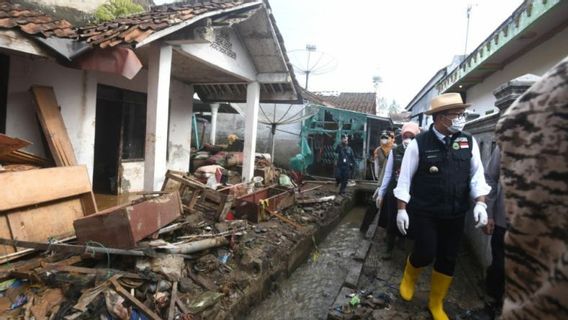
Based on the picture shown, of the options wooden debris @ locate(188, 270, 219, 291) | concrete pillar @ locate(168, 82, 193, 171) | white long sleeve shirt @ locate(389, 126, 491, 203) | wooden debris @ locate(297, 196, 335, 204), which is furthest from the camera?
concrete pillar @ locate(168, 82, 193, 171)

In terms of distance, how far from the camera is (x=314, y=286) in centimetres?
530

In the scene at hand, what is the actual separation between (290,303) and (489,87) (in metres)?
8.54

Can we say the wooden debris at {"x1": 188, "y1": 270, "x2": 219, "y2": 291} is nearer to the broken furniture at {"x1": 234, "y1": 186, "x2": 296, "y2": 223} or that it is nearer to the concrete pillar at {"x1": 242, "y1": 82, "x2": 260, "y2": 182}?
the broken furniture at {"x1": 234, "y1": 186, "x2": 296, "y2": 223}

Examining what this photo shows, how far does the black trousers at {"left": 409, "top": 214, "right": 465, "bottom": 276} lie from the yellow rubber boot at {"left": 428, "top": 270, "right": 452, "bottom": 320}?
0.20 ft

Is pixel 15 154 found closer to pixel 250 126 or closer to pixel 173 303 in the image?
pixel 173 303

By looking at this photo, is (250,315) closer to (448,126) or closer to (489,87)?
(448,126)

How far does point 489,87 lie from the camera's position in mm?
9594

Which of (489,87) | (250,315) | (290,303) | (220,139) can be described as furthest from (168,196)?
(220,139)

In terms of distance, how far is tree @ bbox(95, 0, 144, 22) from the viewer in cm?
629

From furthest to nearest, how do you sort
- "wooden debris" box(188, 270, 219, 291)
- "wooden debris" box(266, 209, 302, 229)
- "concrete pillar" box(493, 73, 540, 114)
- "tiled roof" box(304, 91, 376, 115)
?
"tiled roof" box(304, 91, 376, 115) → "wooden debris" box(266, 209, 302, 229) → "wooden debris" box(188, 270, 219, 291) → "concrete pillar" box(493, 73, 540, 114)

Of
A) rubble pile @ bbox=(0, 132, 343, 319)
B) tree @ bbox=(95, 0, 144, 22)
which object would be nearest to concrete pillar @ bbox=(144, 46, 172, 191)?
rubble pile @ bbox=(0, 132, 343, 319)

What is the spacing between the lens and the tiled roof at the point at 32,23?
4.10m

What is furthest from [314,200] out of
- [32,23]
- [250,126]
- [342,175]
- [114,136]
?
[32,23]

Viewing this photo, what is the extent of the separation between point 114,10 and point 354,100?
622 inches
